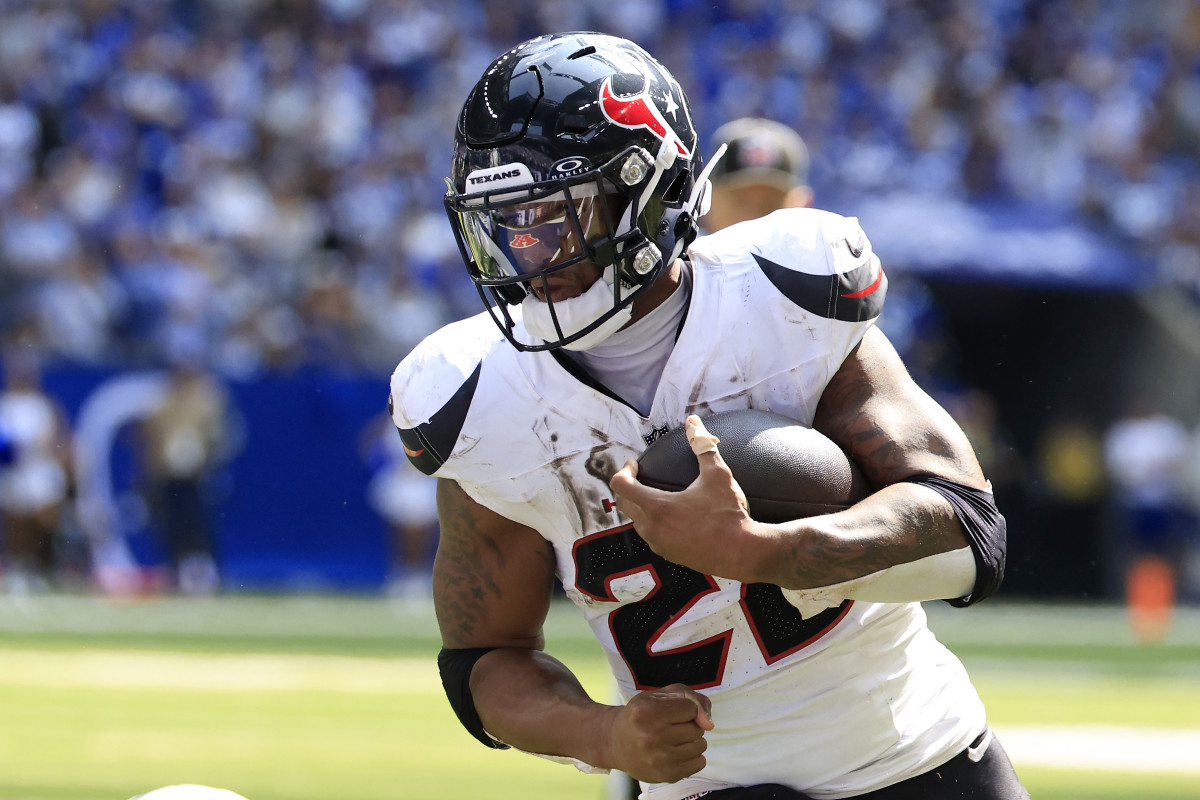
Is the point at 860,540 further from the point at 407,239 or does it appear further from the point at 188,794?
the point at 407,239

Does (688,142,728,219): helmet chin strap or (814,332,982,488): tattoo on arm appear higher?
(688,142,728,219): helmet chin strap

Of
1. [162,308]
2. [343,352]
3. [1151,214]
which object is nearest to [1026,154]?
[1151,214]

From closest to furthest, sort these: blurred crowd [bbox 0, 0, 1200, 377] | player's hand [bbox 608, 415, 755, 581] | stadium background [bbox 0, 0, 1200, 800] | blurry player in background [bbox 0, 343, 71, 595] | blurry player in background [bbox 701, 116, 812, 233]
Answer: player's hand [bbox 608, 415, 755, 581]
blurry player in background [bbox 701, 116, 812, 233]
stadium background [bbox 0, 0, 1200, 800]
blurry player in background [bbox 0, 343, 71, 595]
blurred crowd [bbox 0, 0, 1200, 377]

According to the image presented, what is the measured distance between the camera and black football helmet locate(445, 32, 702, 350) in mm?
2305

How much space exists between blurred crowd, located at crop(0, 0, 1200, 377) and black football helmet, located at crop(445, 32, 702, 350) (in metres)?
9.02

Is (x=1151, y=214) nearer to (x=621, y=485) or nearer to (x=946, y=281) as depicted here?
(x=946, y=281)

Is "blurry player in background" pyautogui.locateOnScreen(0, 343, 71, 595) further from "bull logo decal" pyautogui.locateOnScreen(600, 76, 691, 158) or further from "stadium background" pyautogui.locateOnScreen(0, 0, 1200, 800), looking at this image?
"bull logo decal" pyautogui.locateOnScreen(600, 76, 691, 158)

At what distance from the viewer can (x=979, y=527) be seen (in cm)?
218

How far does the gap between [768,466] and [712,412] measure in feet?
0.75

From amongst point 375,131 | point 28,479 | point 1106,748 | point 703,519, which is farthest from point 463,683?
point 375,131

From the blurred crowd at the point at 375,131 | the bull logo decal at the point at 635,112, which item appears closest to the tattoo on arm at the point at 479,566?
the bull logo decal at the point at 635,112

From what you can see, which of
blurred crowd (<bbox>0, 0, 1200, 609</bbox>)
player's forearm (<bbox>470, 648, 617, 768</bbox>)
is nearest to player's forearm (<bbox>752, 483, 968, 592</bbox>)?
player's forearm (<bbox>470, 648, 617, 768</bbox>)

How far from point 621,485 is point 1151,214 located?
10.8 meters

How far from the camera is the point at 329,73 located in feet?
43.6
